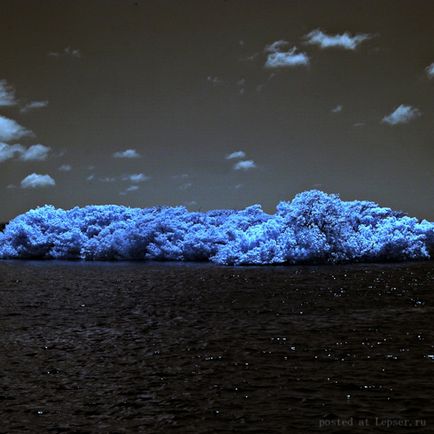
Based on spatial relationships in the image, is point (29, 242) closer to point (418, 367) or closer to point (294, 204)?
point (294, 204)

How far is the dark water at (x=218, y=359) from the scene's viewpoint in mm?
14531

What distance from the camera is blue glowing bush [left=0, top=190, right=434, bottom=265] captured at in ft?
185

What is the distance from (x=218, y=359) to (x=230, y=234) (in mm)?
44509

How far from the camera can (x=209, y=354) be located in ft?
68.3

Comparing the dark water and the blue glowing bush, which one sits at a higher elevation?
the blue glowing bush

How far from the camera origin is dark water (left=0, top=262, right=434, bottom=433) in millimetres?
14531

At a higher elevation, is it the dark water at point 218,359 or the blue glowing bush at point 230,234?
the blue glowing bush at point 230,234

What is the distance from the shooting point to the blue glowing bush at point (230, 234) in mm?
56469

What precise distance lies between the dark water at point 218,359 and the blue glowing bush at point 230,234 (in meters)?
17.5

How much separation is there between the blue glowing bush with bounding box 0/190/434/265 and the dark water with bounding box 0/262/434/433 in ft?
57.5

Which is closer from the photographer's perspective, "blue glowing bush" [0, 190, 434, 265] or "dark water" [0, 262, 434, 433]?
"dark water" [0, 262, 434, 433]

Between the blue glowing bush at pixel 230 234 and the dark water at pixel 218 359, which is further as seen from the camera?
the blue glowing bush at pixel 230 234

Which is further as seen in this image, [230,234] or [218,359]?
[230,234]

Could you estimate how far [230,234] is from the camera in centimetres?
6444
